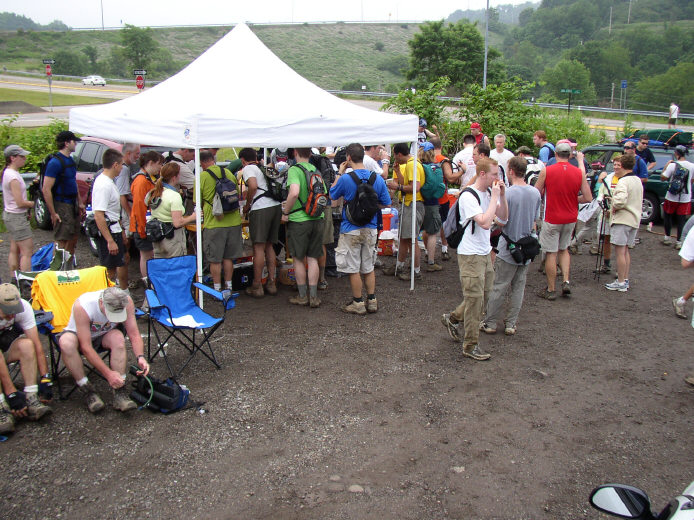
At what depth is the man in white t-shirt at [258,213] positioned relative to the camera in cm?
702

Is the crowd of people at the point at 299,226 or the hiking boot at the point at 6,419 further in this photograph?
the crowd of people at the point at 299,226

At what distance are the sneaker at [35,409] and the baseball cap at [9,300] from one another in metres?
0.70

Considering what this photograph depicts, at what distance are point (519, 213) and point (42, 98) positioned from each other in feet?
147

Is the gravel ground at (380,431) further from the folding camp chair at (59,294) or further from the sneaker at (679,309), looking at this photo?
the folding camp chair at (59,294)

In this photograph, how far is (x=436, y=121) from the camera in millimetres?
15523

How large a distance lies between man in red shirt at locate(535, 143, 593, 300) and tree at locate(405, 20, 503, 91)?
45.1 m

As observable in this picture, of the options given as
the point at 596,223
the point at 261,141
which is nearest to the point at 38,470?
the point at 261,141

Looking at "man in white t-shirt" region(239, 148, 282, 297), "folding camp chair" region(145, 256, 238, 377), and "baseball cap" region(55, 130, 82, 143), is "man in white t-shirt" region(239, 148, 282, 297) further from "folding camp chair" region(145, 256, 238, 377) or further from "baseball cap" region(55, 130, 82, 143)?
"baseball cap" region(55, 130, 82, 143)

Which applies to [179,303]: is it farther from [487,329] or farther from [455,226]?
[487,329]

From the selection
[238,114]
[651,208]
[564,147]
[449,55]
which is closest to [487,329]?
[564,147]

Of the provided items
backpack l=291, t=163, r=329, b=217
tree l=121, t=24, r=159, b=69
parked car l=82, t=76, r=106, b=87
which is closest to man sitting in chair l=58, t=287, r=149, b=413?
→ backpack l=291, t=163, r=329, b=217

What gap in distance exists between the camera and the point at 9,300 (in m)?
4.21

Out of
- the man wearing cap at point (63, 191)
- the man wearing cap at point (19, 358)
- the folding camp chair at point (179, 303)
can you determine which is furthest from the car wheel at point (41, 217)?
the man wearing cap at point (19, 358)

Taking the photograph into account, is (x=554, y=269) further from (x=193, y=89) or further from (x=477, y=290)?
(x=193, y=89)
